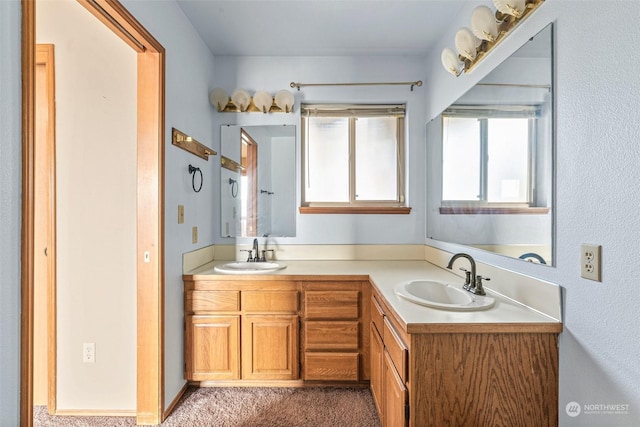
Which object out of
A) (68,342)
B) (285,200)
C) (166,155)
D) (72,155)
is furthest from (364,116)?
(68,342)

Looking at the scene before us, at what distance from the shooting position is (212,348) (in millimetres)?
2057

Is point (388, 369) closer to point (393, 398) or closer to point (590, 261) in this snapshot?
point (393, 398)

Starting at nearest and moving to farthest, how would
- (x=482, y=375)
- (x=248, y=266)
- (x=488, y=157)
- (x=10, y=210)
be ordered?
(x=10, y=210)
(x=482, y=375)
(x=488, y=157)
(x=248, y=266)

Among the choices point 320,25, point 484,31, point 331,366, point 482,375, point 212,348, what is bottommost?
point 331,366

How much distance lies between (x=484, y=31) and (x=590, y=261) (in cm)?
116

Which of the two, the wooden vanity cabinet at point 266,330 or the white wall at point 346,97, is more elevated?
the white wall at point 346,97

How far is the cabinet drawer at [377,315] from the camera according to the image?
5.42ft

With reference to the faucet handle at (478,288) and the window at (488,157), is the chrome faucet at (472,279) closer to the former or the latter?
the faucet handle at (478,288)

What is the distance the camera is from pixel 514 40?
147cm

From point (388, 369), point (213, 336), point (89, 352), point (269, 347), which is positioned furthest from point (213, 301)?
point (388, 369)

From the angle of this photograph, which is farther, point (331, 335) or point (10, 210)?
point (331, 335)

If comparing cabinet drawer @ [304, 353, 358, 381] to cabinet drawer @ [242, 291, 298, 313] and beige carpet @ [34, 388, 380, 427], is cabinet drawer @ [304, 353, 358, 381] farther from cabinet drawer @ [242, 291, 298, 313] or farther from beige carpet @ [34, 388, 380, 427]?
cabinet drawer @ [242, 291, 298, 313]

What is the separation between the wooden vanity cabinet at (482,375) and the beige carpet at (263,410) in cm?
79

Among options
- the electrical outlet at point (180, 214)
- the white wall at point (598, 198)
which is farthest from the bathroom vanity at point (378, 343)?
the electrical outlet at point (180, 214)
